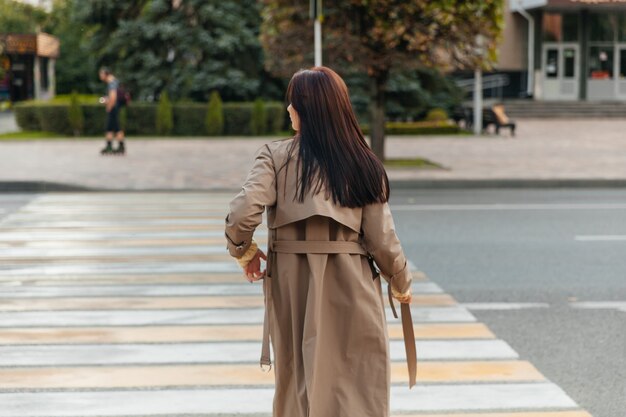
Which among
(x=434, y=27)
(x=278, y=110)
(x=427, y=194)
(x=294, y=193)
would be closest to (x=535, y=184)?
(x=427, y=194)

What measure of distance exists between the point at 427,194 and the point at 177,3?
2170cm

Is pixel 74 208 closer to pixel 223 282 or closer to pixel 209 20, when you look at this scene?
pixel 223 282

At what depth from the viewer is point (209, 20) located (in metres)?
35.6

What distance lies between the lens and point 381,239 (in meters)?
4.05

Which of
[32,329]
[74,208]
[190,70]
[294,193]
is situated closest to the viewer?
[294,193]

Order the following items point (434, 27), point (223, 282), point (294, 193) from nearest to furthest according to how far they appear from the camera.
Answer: point (294, 193), point (223, 282), point (434, 27)

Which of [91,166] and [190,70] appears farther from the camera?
[190,70]

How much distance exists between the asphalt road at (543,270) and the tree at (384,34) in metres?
4.09

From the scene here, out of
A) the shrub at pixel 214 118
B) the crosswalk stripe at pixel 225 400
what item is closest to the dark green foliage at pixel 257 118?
the shrub at pixel 214 118

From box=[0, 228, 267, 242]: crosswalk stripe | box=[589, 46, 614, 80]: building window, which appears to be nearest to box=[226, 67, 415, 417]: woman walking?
box=[0, 228, 267, 242]: crosswalk stripe

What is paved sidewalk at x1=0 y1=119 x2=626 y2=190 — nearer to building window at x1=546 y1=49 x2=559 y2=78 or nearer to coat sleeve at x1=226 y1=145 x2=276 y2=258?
coat sleeve at x1=226 y1=145 x2=276 y2=258

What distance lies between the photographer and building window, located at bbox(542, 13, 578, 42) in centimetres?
4672

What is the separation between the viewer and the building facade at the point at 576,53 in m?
46.4

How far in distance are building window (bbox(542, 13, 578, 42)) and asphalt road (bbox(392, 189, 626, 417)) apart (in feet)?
104
